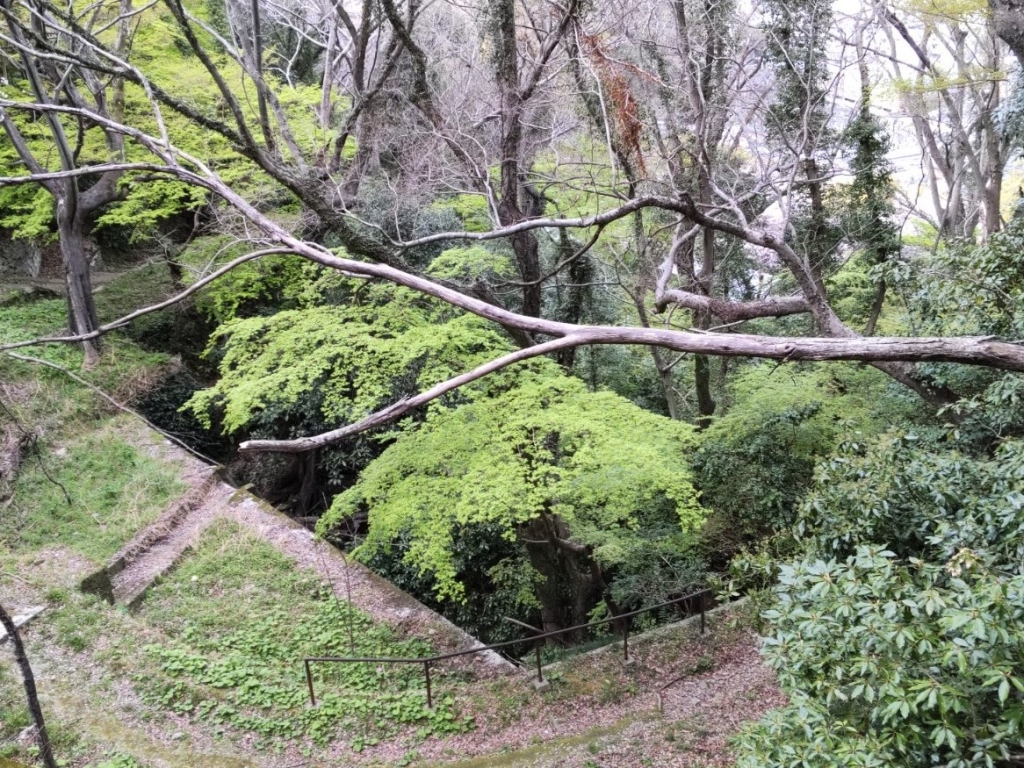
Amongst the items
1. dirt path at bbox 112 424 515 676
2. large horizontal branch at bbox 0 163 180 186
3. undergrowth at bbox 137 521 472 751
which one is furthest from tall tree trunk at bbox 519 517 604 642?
large horizontal branch at bbox 0 163 180 186

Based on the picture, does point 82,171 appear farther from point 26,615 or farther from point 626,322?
point 626,322

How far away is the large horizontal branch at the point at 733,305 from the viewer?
7.12m

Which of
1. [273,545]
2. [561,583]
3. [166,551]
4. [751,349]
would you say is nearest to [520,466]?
[751,349]

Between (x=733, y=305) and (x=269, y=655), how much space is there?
680 cm

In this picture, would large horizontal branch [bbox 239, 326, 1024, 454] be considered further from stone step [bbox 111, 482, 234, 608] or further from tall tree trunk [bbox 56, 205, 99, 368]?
tall tree trunk [bbox 56, 205, 99, 368]

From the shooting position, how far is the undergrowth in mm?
6324

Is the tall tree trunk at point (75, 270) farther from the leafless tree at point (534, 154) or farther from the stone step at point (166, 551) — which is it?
the stone step at point (166, 551)

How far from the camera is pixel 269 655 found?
7.38 metres

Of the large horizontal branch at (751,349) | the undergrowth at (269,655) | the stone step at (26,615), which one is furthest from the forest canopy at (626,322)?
the stone step at (26,615)

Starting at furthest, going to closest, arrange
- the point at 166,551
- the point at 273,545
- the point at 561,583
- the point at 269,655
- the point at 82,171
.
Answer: the point at 273,545
the point at 166,551
the point at 561,583
the point at 269,655
the point at 82,171

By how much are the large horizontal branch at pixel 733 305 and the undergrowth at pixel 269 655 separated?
16.5 feet

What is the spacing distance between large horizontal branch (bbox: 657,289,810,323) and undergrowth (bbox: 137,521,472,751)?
5.03m

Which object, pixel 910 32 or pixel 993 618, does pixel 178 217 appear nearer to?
pixel 910 32

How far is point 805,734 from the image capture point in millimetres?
2908
